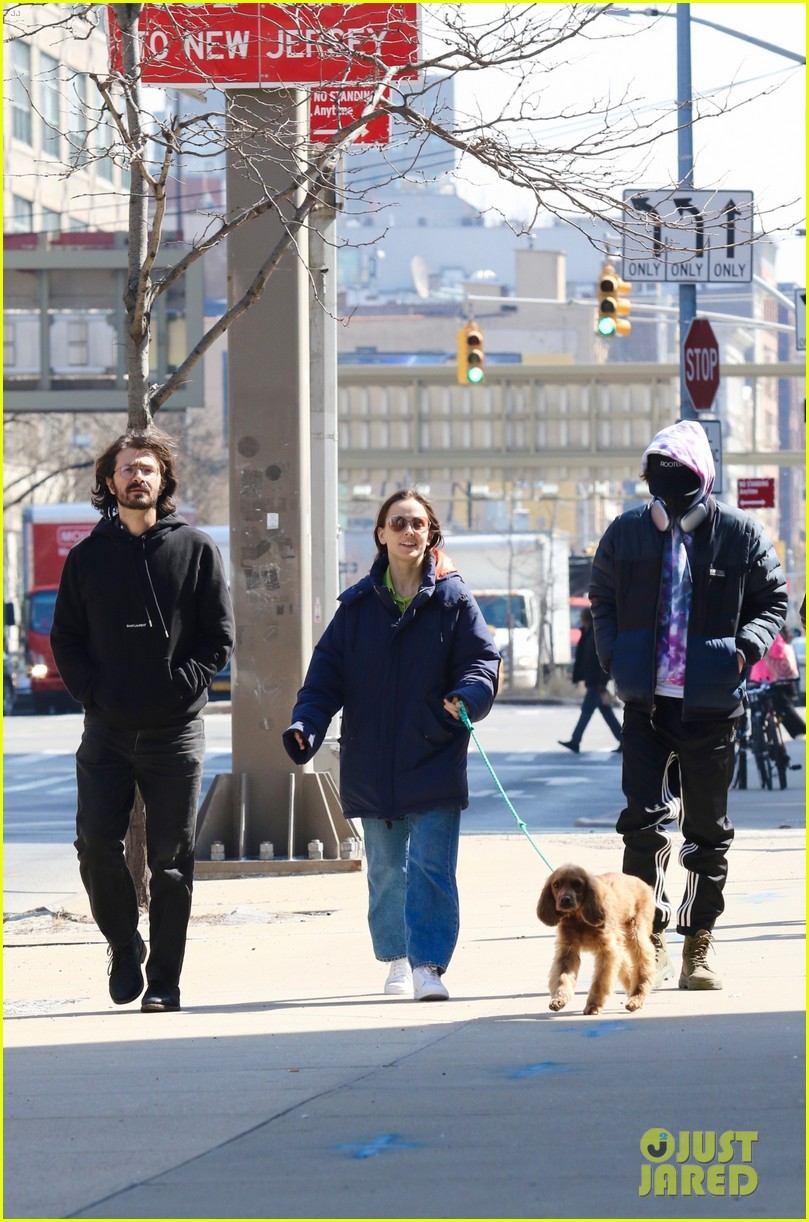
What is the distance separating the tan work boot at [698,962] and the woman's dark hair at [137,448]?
2.56 m

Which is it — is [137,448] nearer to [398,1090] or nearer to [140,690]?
[140,690]

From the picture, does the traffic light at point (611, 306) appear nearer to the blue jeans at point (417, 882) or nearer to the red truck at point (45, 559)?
the red truck at point (45, 559)

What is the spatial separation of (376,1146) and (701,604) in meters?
2.89

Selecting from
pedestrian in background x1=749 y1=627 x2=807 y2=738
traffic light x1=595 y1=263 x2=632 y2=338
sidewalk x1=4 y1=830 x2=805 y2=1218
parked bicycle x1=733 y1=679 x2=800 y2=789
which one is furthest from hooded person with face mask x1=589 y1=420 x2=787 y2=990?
traffic light x1=595 y1=263 x2=632 y2=338

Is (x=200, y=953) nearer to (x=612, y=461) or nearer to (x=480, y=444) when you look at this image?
(x=612, y=461)

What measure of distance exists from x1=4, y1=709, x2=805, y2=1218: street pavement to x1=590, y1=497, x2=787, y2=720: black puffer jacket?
44.6 inches

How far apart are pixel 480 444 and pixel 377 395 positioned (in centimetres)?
440

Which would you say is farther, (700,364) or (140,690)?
(700,364)

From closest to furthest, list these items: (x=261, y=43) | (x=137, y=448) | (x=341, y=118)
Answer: (x=137, y=448) < (x=261, y=43) < (x=341, y=118)

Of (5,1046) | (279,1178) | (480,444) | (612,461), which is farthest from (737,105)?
(480,444)

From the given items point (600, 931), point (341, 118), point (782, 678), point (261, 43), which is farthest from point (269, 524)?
point (782, 678)

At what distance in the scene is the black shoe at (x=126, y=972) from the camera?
7680 mm

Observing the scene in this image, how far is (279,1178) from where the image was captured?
4938 mm

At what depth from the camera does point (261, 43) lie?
12562 millimetres
